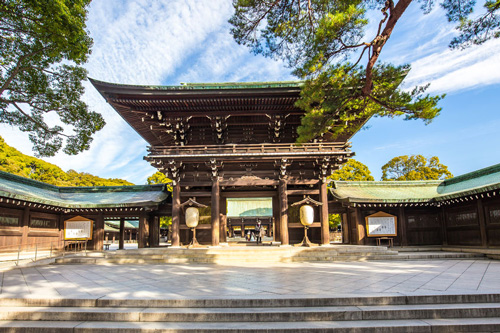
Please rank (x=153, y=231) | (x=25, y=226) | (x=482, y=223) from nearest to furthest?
(x=482, y=223) < (x=25, y=226) < (x=153, y=231)

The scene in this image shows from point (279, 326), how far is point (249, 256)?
7718mm

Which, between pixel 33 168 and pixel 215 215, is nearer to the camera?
pixel 215 215

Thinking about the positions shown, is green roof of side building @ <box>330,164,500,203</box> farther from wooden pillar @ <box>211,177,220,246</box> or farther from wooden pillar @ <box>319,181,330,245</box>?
wooden pillar @ <box>211,177,220,246</box>

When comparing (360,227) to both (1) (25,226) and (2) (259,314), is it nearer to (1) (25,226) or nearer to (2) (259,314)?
(2) (259,314)

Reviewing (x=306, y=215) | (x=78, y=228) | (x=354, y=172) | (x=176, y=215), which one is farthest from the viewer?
(x=354, y=172)

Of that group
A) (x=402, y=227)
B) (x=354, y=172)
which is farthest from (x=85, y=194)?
(x=354, y=172)

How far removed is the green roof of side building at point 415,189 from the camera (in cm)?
1522

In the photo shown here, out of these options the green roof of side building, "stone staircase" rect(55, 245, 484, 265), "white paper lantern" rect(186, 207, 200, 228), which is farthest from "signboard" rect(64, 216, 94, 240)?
the green roof of side building

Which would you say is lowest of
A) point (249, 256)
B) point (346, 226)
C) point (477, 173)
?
point (249, 256)

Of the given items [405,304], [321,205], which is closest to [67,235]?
[321,205]

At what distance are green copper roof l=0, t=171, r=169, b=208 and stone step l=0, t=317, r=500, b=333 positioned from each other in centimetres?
1073

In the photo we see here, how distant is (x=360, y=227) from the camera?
1623 centimetres

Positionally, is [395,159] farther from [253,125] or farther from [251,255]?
[251,255]

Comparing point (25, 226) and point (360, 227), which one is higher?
point (25, 226)
